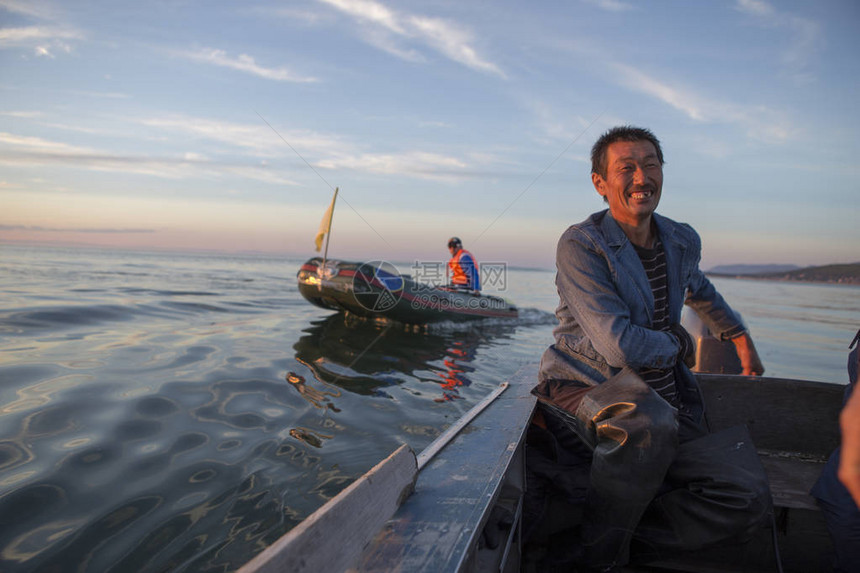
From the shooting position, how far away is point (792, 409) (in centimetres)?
239

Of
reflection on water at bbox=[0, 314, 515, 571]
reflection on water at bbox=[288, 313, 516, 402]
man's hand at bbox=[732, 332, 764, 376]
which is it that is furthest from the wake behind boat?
man's hand at bbox=[732, 332, 764, 376]

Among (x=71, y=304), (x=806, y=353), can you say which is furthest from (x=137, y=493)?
(x=806, y=353)

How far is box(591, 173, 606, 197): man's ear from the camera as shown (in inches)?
87.5

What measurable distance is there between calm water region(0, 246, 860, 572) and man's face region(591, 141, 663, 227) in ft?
7.60

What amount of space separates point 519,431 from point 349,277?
788 centimetres

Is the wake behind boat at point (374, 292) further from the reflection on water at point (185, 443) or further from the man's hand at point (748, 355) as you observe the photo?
the man's hand at point (748, 355)

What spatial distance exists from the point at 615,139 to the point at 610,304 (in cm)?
75

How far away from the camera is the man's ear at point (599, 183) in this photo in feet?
7.29

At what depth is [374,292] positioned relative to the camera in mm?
9680

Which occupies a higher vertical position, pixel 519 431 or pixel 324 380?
pixel 519 431

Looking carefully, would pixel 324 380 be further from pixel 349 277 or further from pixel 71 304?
pixel 71 304

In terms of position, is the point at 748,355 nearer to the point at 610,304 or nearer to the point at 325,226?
the point at 610,304

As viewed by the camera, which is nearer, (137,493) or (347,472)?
(137,493)

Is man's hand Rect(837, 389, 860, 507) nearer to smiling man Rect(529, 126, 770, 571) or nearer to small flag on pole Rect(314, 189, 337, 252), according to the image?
smiling man Rect(529, 126, 770, 571)
